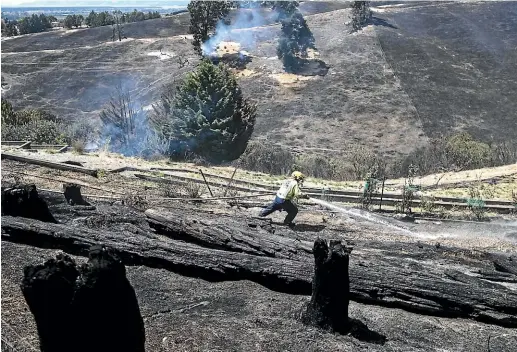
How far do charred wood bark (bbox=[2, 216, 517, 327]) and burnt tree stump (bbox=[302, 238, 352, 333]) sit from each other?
98 centimetres

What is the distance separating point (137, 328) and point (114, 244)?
287 centimetres

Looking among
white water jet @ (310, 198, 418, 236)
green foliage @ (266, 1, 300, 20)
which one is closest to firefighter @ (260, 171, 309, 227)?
white water jet @ (310, 198, 418, 236)

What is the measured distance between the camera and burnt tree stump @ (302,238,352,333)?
5.77 metres

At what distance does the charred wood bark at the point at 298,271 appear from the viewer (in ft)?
21.8

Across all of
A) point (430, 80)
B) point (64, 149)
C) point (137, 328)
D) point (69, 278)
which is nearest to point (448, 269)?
point (137, 328)

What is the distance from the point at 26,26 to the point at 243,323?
55.6 metres

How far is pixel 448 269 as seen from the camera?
24.9 ft

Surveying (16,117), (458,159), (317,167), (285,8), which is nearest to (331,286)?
(317,167)

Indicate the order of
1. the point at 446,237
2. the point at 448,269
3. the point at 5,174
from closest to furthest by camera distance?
the point at 448,269
the point at 446,237
the point at 5,174

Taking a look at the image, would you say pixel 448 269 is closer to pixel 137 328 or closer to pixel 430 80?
pixel 137 328

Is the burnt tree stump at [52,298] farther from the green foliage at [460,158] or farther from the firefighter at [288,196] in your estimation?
the green foliage at [460,158]

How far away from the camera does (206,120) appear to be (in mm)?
22328

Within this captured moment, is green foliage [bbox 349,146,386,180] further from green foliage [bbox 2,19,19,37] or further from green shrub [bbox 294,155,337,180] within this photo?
green foliage [bbox 2,19,19,37]

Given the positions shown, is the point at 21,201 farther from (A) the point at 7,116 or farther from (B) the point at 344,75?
(B) the point at 344,75
